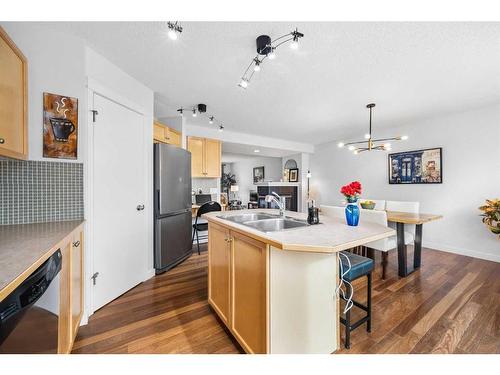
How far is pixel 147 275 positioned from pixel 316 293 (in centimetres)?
210

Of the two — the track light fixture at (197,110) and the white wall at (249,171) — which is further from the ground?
the track light fixture at (197,110)

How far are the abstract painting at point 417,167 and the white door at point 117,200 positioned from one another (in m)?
4.44

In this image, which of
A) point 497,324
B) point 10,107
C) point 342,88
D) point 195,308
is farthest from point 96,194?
point 497,324

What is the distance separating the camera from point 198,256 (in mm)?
3332

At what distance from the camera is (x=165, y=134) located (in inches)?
118

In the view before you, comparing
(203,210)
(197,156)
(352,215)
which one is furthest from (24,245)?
(197,156)

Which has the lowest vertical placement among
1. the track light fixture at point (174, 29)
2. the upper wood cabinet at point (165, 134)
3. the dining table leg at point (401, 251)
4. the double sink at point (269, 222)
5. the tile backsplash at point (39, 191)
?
the dining table leg at point (401, 251)

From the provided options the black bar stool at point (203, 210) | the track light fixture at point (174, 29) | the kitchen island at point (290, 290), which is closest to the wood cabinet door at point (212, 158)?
the black bar stool at point (203, 210)

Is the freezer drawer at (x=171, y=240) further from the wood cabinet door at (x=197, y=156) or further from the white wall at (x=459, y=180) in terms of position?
the white wall at (x=459, y=180)

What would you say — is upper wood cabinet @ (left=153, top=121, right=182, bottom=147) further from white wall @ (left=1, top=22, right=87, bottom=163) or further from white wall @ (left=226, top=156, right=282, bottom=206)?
white wall @ (left=226, top=156, right=282, bottom=206)

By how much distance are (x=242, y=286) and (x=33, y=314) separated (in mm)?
996

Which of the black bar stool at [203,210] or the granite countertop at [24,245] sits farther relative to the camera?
the black bar stool at [203,210]

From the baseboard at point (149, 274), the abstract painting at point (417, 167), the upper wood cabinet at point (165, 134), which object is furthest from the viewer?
the abstract painting at point (417, 167)

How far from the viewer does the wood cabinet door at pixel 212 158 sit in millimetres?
3992
